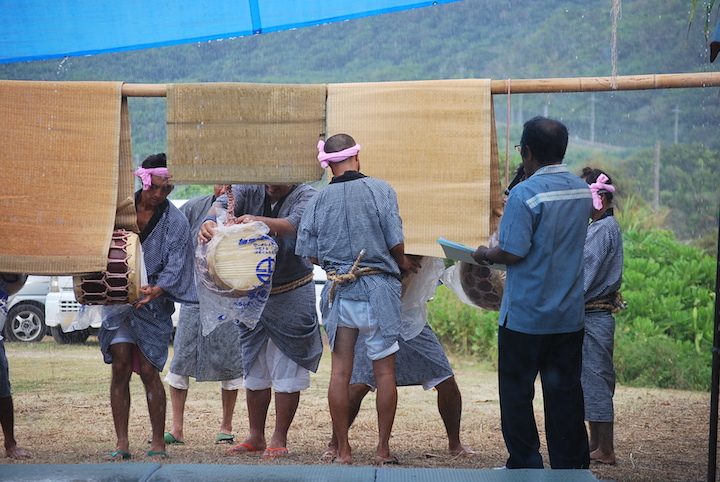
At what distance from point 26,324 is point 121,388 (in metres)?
7.10

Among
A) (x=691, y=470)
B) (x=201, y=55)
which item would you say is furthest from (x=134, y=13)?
(x=201, y=55)

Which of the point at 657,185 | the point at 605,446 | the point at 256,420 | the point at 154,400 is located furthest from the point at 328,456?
the point at 657,185

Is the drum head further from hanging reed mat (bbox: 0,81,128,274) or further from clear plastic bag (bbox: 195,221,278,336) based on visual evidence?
hanging reed mat (bbox: 0,81,128,274)

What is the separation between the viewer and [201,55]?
72.0 ft

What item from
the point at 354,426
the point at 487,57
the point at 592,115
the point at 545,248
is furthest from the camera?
the point at 487,57

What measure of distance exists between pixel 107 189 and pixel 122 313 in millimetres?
738

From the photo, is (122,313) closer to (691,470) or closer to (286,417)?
(286,417)

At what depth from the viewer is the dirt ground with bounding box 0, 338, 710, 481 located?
487cm

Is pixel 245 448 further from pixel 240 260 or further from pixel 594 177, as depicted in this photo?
pixel 594 177

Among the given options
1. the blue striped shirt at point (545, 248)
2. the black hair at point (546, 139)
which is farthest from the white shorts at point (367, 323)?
the black hair at point (546, 139)

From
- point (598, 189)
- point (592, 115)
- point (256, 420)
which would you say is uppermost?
point (592, 115)

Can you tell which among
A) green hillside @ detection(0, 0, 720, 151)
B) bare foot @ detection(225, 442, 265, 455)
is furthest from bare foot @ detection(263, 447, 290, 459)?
green hillside @ detection(0, 0, 720, 151)

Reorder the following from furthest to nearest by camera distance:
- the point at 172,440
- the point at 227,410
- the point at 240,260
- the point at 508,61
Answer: the point at 508,61, the point at 227,410, the point at 172,440, the point at 240,260

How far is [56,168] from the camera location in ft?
15.0
